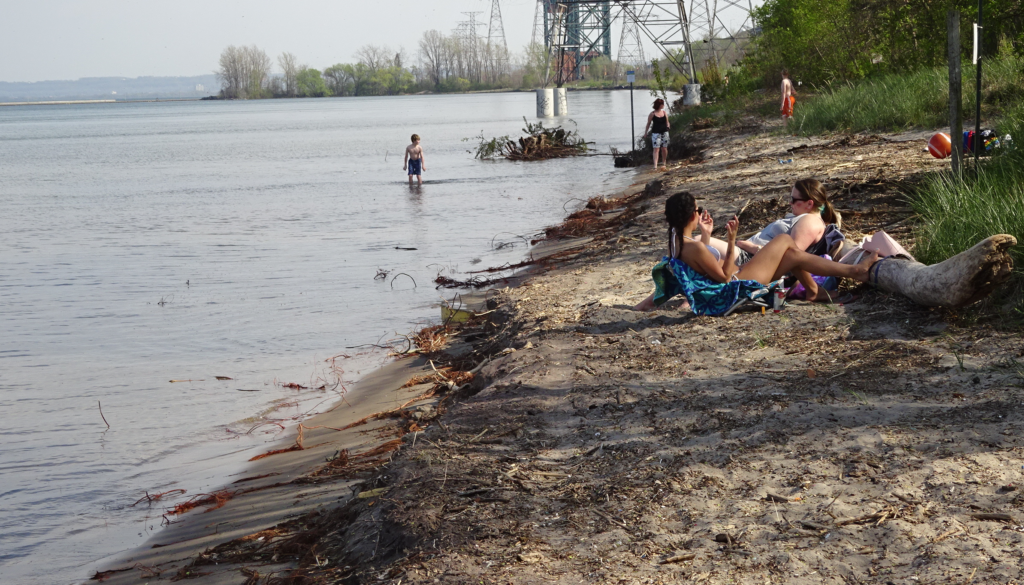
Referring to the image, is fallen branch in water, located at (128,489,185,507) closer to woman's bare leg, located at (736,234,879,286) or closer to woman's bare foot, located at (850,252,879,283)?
woman's bare leg, located at (736,234,879,286)

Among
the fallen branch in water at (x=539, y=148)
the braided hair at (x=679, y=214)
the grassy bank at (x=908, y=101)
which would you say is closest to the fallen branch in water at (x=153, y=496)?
the braided hair at (x=679, y=214)

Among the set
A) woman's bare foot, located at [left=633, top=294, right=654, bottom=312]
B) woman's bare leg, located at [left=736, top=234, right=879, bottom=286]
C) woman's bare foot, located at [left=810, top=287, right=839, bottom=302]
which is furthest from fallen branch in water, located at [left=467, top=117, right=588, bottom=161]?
woman's bare foot, located at [left=810, top=287, right=839, bottom=302]

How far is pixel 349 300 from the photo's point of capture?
11094 mm

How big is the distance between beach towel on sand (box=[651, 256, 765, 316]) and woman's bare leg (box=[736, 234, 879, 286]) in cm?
17

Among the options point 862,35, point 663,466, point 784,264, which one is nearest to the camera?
point 663,466

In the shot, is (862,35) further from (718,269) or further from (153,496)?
(153,496)

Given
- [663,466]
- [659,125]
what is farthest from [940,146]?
[659,125]

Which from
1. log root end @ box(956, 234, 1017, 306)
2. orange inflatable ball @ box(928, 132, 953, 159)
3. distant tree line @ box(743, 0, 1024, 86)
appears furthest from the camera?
distant tree line @ box(743, 0, 1024, 86)

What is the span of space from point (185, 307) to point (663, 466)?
888 centimetres

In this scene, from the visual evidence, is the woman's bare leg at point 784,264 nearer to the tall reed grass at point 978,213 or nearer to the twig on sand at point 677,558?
the tall reed grass at point 978,213

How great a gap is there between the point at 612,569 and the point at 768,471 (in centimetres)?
98

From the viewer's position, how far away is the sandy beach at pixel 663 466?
3.10 meters

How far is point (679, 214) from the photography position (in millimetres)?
6559

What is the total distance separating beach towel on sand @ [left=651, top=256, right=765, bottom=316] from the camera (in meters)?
6.25
